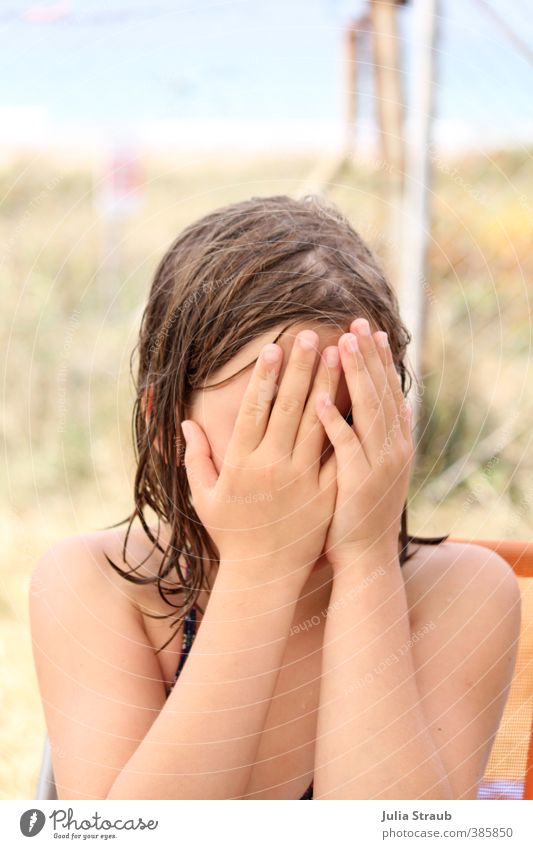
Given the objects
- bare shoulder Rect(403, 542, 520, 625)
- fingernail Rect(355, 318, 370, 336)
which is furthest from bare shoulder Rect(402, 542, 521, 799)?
fingernail Rect(355, 318, 370, 336)

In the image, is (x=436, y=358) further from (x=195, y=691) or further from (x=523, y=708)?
(x=195, y=691)

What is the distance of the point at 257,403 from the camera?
22.6 inches

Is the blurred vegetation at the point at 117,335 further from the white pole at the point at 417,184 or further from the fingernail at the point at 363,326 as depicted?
the fingernail at the point at 363,326

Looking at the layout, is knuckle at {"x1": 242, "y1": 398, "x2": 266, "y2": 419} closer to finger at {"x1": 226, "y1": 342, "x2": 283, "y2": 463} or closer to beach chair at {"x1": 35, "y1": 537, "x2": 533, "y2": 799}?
finger at {"x1": 226, "y1": 342, "x2": 283, "y2": 463}

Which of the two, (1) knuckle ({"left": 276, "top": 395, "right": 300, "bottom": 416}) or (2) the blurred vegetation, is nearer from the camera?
(1) knuckle ({"left": 276, "top": 395, "right": 300, "bottom": 416})

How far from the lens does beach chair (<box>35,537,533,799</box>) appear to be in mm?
700

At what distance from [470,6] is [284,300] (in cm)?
33

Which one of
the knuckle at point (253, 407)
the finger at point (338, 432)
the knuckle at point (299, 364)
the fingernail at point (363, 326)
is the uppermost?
the fingernail at point (363, 326)

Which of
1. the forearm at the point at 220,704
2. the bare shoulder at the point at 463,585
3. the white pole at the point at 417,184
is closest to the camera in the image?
the forearm at the point at 220,704

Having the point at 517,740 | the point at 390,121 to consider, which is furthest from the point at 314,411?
the point at 390,121

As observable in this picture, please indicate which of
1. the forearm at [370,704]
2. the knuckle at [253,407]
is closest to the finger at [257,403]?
the knuckle at [253,407]

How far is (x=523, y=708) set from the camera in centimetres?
72

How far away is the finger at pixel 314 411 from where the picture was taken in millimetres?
578

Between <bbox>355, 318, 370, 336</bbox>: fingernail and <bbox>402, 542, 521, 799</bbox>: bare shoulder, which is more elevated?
<bbox>355, 318, 370, 336</bbox>: fingernail
